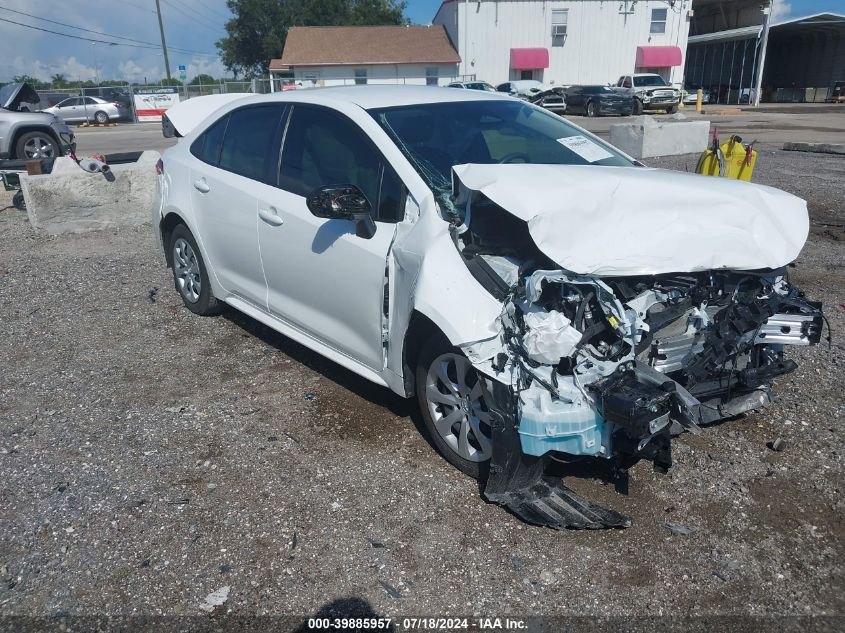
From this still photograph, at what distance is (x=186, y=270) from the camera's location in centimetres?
575

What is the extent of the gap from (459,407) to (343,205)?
119cm

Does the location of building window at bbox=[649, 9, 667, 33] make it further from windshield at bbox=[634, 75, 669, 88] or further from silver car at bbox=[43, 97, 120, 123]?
silver car at bbox=[43, 97, 120, 123]

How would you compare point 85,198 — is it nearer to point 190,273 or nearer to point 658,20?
point 190,273

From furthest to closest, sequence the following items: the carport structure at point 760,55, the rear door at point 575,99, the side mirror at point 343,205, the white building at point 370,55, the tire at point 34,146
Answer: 1. the white building at point 370,55
2. the carport structure at point 760,55
3. the rear door at point 575,99
4. the tire at point 34,146
5. the side mirror at point 343,205

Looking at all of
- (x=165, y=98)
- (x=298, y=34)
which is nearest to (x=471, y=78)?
(x=298, y=34)

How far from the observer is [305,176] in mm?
4223

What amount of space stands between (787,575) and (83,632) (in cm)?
279

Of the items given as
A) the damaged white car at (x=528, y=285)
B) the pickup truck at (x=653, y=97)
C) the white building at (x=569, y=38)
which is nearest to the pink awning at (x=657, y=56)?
the white building at (x=569, y=38)

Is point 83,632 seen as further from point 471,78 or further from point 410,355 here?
point 471,78

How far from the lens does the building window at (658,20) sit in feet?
154

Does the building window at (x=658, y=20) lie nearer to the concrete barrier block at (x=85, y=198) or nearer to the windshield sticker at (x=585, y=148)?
the concrete barrier block at (x=85, y=198)

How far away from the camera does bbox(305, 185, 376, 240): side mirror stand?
3586 mm

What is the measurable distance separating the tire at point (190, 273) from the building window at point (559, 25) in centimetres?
4634

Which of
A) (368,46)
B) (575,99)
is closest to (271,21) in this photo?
Result: (368,46)
